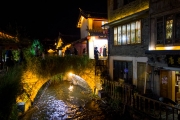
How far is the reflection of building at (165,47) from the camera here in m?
12.0

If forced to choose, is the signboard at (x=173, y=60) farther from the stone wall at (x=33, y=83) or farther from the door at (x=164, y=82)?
the stone wall at (x=33, y=83)

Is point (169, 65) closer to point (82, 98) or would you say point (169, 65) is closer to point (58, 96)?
point (82, 98)

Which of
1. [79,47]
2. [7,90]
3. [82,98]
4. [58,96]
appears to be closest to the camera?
[7,90]

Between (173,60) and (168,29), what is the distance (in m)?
2.47

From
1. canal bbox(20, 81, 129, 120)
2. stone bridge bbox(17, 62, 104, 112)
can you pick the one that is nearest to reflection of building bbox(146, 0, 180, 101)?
canal bbox(20, 81, 129, 120)

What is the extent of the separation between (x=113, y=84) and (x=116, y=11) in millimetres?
8209

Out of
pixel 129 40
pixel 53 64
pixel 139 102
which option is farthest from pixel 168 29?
pixel 53 64

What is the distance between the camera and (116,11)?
19641 mm

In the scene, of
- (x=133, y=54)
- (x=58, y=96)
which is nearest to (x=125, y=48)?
(x=133, y=54)

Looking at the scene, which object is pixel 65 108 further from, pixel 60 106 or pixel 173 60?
pixel 173 60

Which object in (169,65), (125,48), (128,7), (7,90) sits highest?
(128,7)

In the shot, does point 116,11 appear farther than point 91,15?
No

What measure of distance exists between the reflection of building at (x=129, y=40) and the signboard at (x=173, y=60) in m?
3.19

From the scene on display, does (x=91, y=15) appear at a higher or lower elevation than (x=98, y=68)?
higher
